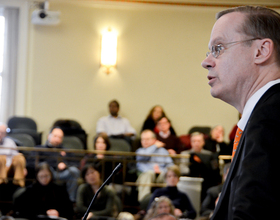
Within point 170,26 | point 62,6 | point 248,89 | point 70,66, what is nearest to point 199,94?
point 170,26

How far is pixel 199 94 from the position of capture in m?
8.81

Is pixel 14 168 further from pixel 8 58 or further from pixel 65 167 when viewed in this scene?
pixel 8 58

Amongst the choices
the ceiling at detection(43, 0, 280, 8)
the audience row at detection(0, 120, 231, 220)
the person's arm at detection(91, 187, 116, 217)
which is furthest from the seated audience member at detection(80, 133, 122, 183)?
the ceiling at detection(43, 0, 280, 8)

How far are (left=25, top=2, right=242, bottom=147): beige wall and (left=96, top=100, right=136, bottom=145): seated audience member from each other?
472 millimetres

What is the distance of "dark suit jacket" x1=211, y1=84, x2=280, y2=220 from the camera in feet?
2.71

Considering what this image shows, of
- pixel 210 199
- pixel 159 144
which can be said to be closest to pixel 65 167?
pixel 159 144

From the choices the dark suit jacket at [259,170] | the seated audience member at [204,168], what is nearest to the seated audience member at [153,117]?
the seated audience member at [204,168]

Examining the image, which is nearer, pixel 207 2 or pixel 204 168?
pixel 204 168

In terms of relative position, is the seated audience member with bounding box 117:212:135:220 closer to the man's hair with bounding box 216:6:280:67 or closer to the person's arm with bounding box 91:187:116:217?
the person's arm with bounding box 91:187:116:217

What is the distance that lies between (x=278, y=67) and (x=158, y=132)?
20.7 feet

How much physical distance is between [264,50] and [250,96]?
13cm

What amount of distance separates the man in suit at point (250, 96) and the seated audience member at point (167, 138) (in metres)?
5.67

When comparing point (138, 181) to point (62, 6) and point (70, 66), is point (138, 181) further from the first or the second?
point (62, 6)

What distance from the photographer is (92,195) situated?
5.39 m
